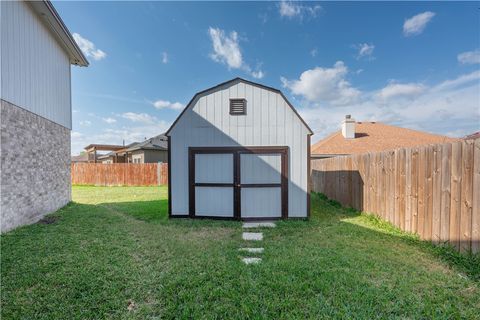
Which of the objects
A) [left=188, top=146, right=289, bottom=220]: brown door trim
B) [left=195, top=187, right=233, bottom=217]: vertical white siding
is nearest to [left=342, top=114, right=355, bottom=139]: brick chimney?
[left=188, top=146, right=289, bottom=220]: brown door trim

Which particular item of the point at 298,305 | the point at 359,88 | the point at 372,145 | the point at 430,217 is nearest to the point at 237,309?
the point at 298,305

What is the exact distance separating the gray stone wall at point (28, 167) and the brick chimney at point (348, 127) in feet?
55.5

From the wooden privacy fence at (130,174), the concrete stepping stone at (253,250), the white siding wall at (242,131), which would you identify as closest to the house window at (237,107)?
the white siding wall at (242,131)

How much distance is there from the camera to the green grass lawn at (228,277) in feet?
6.94

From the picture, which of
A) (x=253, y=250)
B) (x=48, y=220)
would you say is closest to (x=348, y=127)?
(x=253, y=250)

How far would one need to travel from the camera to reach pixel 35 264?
3.11 m

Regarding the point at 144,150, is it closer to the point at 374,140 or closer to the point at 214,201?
the point at 214,201

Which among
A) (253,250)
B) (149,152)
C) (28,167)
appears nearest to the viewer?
(253,250)

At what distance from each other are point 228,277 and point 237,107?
443 cm

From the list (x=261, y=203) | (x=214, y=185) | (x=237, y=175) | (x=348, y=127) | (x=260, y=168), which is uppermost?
(x=348, y=127)

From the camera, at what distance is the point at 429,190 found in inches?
152

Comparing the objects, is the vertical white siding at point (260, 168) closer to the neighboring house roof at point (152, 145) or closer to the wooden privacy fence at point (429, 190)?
the wooden privacy fence at point (429, 190)

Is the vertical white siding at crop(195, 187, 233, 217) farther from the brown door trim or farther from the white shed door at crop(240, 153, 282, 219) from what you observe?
the white shed door at crop(240, 153, 282, 219)

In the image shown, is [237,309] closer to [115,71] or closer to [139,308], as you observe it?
[139,308]
